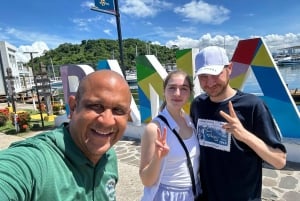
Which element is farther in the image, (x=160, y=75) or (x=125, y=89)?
(x=160, y=75)

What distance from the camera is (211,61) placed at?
6.38 feet

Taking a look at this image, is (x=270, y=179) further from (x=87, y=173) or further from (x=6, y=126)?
(x=6, y=126)

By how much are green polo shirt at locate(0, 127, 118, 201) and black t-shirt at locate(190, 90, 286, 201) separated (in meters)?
0.93

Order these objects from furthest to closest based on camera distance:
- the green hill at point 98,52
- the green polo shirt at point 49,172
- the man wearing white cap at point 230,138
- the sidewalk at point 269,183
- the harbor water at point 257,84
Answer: the green hill at point 98,52
the harbor water at point 257,84
the sidewalk at point 269,183
the man wearing white cap at point 230,138
the green polo shirt at point 49,172

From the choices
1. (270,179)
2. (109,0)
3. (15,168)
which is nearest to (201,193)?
(15,168)

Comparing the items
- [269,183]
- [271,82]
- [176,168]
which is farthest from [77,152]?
[271,82]

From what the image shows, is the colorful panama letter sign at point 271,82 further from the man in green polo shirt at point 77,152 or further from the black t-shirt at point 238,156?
the man in green polo shirt at point 77,152

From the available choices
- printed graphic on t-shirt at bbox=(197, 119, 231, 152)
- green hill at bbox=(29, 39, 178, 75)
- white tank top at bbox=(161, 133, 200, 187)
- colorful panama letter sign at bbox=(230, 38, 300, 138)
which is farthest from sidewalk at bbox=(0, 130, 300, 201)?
green hill at bbox=(29, 39, 178, 75)

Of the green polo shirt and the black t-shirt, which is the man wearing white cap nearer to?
the black t-shirt

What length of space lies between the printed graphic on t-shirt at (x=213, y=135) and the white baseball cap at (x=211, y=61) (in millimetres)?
392

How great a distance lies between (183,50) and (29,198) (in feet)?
16.9

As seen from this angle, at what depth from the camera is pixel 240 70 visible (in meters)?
5.07

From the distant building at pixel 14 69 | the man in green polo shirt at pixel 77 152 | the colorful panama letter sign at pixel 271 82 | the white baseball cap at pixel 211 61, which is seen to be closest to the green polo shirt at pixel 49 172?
the man in green polo shirt at pixel 77 152

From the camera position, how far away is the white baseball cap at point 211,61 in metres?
1.88
